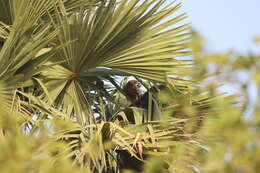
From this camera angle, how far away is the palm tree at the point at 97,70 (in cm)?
357

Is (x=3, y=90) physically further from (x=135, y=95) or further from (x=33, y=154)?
(x=33, y=154)

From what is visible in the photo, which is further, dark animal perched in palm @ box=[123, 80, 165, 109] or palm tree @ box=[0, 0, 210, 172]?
dark animal perched in palm @ box=[123, 80, 165, 109]

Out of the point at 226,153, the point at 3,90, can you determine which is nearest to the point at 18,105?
the point at 3,90

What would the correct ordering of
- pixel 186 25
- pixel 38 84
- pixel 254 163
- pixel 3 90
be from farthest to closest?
pixel 186 25 → pixel 38 84 → pixel 3 90 → pixel 254 163

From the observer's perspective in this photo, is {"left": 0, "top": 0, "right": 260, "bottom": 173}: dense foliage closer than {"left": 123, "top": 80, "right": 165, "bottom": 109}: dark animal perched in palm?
Yes

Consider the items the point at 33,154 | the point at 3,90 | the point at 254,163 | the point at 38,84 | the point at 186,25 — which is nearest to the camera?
the point at 254,163

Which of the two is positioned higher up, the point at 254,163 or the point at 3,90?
the point at 3,90

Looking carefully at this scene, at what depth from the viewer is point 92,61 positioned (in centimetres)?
396

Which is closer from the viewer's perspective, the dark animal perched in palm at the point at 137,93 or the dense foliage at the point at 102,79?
the dense foliage at the point at 102,79

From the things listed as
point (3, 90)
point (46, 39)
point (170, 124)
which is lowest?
point (170, 124)

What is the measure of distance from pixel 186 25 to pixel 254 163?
2.84 metres

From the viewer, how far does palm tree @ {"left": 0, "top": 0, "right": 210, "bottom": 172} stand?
3.57m

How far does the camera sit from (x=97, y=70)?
13.5 ft

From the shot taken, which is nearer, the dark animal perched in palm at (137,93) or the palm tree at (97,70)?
the palm tree at (97,70)
